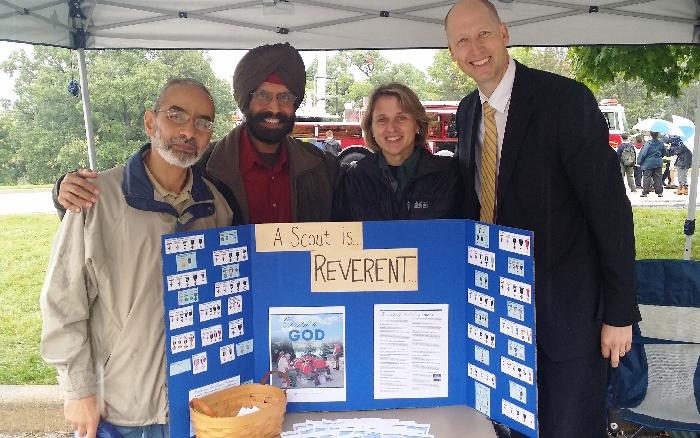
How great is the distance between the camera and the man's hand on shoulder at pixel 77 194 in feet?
5.24

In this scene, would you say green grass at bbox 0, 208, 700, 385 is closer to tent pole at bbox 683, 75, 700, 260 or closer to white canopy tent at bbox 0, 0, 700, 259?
white canopy tent at bbox 0, 0, 700, 259

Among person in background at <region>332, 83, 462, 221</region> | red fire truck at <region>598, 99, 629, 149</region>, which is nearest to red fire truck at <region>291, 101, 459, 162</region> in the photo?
red fire truck at <region>598, 99, 629, 149</region>

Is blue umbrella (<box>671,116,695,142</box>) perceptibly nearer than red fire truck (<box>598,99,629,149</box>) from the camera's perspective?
No

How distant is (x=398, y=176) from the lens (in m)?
2.18

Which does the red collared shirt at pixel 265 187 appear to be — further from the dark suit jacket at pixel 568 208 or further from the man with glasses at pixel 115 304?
the dark suit jacket at pixel 568 208

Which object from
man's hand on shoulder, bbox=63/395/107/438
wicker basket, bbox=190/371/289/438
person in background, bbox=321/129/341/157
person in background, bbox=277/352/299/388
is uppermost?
person in background, bbox=321/129/341/157

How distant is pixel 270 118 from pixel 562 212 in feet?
4.07

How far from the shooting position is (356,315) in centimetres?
152

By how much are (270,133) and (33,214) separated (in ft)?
32.0

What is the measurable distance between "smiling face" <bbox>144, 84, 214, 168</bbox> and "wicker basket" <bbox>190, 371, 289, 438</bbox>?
30.0 inches

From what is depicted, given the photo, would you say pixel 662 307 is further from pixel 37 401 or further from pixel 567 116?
pixel 37 401

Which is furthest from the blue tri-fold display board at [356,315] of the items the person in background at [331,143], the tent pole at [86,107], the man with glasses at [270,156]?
the person in background at [331,143]

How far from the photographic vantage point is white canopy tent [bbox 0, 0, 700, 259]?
11.8 ft

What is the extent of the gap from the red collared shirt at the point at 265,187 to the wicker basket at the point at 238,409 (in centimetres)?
90
